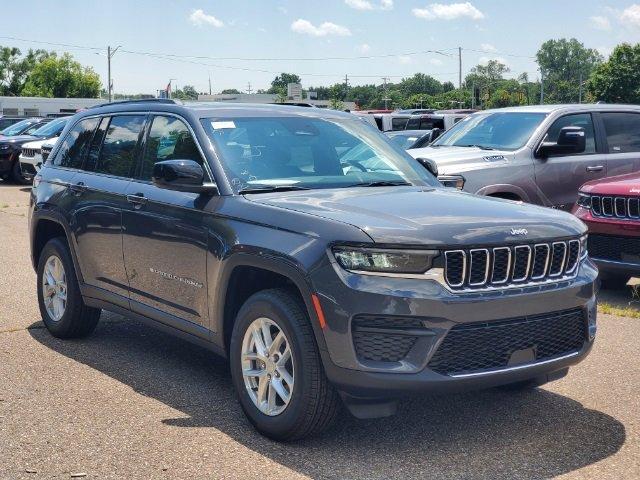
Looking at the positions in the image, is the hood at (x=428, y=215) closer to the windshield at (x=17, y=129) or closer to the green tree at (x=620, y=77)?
the windshield at (x=17, y=129)

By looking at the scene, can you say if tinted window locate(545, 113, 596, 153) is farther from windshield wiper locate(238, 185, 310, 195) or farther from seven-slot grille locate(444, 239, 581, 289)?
seven-slot grille locate(444, 239, 581, 289)

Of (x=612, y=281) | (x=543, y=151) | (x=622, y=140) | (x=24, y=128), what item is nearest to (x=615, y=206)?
(x=612, y=281)

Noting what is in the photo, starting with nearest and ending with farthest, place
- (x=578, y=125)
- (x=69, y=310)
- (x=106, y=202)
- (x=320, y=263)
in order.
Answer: (x=320, y=263), (x=106, y=202), (x=69, y=310), (x=578, y=125)

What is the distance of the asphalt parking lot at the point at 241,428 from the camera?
4.56 meters

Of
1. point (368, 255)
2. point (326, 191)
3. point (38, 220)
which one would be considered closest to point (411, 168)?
point (326, 191)

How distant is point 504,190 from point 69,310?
5.32 metres

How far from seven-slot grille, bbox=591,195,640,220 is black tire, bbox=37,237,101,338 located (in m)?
4.62

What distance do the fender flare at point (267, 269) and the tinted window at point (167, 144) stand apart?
0.83 meters

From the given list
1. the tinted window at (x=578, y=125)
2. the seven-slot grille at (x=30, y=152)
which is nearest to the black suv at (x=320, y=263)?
the tinted window at (x=578, y=125)

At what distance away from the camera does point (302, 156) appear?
19.0 feet

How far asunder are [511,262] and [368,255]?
0.71 meters

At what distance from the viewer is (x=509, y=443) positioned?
491 centimetres

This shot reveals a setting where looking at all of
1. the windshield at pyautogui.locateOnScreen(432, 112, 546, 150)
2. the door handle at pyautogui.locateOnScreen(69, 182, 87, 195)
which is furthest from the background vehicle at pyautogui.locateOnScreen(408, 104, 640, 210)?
the door handle at pyautogui.locateOnScreen(69, 182, 87, 195)

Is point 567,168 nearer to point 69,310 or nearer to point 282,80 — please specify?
point 69,310
